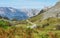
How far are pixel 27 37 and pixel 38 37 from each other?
4036 mm

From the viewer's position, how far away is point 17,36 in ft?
38.3

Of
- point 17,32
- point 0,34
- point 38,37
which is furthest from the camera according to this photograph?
point 38,37

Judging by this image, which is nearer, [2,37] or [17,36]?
[2,37]

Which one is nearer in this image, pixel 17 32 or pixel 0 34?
pixel 0 34

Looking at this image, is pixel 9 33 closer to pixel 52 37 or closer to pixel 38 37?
pixel 52 37

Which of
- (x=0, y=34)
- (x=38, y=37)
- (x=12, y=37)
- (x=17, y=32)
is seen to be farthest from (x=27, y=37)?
(x=38, y=37)

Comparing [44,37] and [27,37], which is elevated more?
[27,37]

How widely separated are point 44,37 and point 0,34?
4.26 metres

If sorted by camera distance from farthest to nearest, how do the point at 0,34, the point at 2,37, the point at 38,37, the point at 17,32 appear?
the point at 38,37
the point at 17,32
the point at 0,34
the point at 2,37

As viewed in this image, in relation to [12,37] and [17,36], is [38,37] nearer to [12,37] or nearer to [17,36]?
[17,36]

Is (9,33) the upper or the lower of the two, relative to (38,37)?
upper

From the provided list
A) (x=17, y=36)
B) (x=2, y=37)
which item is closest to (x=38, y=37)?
(x=17, y=36)

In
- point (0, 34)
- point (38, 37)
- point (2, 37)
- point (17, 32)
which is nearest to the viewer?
point (2, 37)

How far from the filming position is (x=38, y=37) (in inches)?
506
